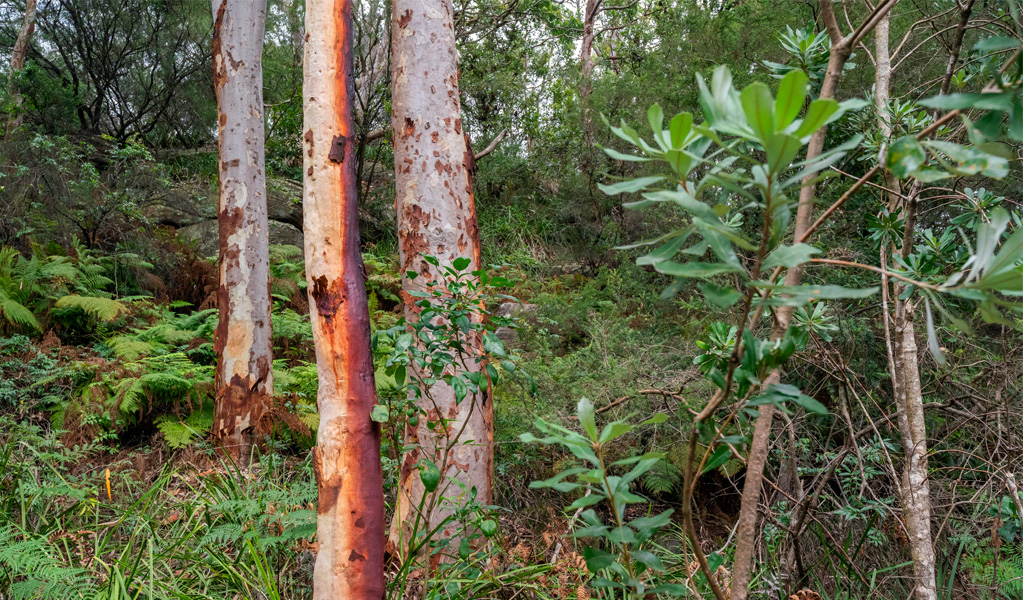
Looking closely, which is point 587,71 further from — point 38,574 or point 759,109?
point 759,109

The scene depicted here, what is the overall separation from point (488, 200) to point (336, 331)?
759cm

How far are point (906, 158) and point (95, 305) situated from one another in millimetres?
6571

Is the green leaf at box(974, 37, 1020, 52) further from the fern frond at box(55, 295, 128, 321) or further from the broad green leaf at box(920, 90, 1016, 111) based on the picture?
the fern frond at box(55, 295, 128, 321)

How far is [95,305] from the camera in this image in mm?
5578

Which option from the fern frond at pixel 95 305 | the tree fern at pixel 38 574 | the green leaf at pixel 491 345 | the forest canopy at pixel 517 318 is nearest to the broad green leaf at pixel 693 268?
the forest canopy at pixel 517 318

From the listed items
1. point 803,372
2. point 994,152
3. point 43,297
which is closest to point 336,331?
point 994,152

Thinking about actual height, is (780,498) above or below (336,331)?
below

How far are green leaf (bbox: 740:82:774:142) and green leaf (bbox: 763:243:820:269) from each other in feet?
0.49

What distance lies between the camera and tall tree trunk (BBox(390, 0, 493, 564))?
2.82 metres

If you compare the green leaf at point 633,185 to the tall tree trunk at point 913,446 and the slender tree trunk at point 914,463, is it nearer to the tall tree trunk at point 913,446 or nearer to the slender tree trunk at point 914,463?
the tall tree trunk at point 913,446

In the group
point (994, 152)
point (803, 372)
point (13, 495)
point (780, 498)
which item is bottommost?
point (780, 498)

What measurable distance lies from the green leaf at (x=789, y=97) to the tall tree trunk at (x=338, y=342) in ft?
5.76

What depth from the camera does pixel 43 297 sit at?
5809mm

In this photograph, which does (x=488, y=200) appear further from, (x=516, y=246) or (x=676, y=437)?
(x=676, y=437)
